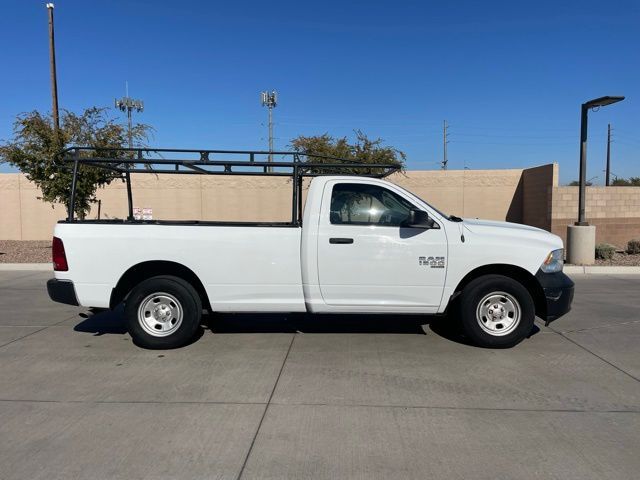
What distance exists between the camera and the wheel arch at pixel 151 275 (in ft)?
19.5

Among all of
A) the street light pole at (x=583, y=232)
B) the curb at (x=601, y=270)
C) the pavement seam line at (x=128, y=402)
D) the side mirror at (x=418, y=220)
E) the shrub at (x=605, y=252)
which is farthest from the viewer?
the shrub at (x=605, y=252)

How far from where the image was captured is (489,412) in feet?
13.8

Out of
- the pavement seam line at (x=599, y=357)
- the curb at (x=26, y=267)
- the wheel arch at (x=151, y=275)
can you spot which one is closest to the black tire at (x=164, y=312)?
the wheel arch at (x=151, y=275)

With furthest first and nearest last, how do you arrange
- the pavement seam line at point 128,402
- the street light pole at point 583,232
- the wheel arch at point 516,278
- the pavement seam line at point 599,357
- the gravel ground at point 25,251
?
the gravel ground at point 25,251, the street light pole at point 583,232, the wheel arch at point 516,278, the pavement seam line at point 599,357, the pavement seam line at point 128,402

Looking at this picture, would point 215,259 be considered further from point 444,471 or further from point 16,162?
point 16,162

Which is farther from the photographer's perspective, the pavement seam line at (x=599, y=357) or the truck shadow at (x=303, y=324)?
the truck shadow at (x=303, y=324)

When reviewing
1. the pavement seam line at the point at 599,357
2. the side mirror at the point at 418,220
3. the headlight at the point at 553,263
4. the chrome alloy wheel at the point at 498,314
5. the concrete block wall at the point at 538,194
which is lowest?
the pavement seam line at the point at 599,357

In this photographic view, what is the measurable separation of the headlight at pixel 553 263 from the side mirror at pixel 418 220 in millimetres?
1342

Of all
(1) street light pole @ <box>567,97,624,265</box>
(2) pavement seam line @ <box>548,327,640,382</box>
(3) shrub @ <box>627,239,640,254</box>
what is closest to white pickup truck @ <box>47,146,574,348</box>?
(2) pavement seam line @ <box>548,327,640,382</box>

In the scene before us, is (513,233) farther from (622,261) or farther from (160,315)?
(622,261)

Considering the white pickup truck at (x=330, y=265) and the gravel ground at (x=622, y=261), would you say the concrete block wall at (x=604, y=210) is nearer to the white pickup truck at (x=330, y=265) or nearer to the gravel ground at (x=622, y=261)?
the gravel ground at (x=622, y=261)

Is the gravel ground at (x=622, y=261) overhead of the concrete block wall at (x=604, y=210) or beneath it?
beneath

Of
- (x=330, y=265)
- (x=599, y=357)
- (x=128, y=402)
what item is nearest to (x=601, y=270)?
(x=599, y=357)

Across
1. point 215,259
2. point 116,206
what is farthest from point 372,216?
point 116,206
